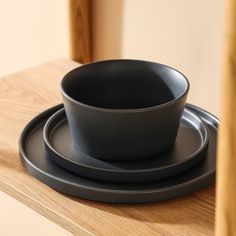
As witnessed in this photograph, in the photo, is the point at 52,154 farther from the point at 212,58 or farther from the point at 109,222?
the point at 212,58

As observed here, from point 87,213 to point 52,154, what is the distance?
0.08 m

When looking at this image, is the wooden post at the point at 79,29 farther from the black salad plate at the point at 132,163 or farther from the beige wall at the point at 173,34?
the black salad plate at the point at 132,163

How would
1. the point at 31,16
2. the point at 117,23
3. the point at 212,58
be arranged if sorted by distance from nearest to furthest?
1. the point at 212,58
2. the point at 117,23
3. the point at 31,16

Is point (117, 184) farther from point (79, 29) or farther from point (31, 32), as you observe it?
point (31, 32)

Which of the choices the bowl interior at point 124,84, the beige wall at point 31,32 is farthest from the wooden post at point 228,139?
the beige wall at point 31,32

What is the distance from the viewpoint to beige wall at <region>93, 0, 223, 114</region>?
843 millimetres

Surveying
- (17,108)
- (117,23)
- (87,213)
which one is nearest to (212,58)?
(117,23)

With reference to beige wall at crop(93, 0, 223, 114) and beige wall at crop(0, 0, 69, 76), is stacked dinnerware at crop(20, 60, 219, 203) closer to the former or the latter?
beige wall at crop(93, 0, 223, 114)

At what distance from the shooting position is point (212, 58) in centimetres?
85

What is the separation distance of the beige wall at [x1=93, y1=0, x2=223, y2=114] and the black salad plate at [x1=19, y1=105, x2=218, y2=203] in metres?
0.34

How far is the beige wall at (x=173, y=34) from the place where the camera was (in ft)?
2.77

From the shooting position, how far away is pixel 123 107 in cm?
59

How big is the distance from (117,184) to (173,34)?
0.46 metres

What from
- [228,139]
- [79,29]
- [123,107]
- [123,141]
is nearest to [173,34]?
[79,29]
